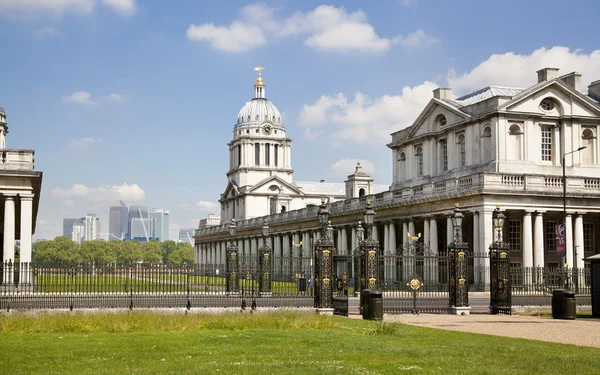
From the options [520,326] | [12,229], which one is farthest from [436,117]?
[520,326]

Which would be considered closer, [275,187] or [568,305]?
[568,305]

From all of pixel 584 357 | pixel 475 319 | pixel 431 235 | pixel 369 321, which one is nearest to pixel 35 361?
pixel 584 357

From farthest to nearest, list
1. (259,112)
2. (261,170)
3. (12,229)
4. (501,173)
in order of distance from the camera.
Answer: (259,112) → (261,170) → (501,173) → (12,229)

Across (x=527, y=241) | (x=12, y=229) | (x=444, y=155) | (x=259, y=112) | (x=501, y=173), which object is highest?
(x=259, y=112)

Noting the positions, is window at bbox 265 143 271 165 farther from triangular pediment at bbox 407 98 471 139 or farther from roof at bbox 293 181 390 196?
triangular pediment at bbox 407 98 471 139

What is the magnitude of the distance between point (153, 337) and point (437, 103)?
175ft

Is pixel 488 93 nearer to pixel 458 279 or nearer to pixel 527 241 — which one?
pixel 527 241

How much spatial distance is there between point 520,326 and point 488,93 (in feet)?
147

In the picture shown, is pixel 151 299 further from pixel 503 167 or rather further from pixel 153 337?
pixel 503 167

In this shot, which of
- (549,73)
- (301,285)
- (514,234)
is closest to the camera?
(301,285)

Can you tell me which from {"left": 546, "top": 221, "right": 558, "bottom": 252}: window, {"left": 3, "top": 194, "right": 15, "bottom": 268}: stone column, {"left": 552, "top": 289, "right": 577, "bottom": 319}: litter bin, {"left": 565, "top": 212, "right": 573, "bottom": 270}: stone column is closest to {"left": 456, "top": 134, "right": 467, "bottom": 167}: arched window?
{"left": 546, "top": 221, "right": 558, "bottom": 252}: window

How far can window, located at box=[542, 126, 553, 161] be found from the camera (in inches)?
2552

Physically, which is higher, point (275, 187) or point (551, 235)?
point (275, 187)

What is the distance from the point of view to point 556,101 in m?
64.8
